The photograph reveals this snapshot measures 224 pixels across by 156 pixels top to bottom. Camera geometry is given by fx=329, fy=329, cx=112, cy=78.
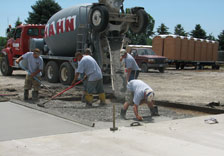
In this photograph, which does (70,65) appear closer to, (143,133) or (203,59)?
(143,133)

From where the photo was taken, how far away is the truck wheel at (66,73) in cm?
1440

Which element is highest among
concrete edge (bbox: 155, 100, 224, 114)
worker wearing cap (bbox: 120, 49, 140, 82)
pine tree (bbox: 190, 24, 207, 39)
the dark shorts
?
pine tree (bbox: 190, 24, 207, 39)

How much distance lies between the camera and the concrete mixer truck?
12617 millimetres

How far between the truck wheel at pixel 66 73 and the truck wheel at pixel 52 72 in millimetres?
537

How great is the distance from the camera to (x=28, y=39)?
1869 cm

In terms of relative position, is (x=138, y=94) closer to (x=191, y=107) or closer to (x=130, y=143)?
(x=130, y=143)

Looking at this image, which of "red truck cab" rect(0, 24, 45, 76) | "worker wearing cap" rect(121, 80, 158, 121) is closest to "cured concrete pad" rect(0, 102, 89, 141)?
"worker wearing cap" rect(121, 80, 158, 121)

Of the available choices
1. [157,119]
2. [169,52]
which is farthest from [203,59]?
[157,119]

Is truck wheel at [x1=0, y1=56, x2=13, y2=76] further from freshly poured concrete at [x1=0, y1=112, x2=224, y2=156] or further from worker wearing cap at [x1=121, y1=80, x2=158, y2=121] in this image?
freshly poured concrete at [x1=0, y1=112, x2=224, y2=156]

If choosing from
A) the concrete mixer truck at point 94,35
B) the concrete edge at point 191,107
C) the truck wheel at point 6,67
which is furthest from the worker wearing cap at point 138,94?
the truck wheel at point 6,67

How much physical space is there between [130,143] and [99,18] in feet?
26.4

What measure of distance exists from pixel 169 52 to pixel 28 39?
52.2 feet

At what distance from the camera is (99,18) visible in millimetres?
12680

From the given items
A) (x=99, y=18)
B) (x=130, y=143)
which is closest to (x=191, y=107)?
(x=130, y=143)
